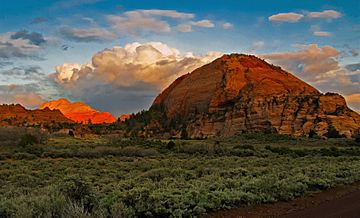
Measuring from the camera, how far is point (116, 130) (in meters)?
123

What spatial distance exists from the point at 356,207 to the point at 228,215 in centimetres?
336

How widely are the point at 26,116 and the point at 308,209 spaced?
15095 centimetres

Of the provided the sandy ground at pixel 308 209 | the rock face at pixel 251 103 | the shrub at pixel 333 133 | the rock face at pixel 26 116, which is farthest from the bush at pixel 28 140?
the rock face at pixel 26 116

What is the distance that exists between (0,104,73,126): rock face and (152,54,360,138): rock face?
4653cm

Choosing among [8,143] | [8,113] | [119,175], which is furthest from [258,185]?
[8,113]

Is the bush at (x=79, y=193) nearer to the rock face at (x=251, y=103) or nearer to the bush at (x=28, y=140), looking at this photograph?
the bush at (x=28, y=140)

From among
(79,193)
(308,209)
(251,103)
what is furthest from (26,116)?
(308,209)

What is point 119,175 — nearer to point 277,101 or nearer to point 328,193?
point 328,193

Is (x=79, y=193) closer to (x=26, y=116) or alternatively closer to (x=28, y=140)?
(x=28, y=140)

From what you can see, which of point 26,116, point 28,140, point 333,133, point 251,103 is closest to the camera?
point 28,140

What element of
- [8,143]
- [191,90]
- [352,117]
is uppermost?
[191,90]

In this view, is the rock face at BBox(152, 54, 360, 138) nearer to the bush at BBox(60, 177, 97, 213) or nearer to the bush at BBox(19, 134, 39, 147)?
the bush at BBox(19, 134, 39, 147)

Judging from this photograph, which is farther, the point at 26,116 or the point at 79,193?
the point at 26,116

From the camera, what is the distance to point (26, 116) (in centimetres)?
15012
